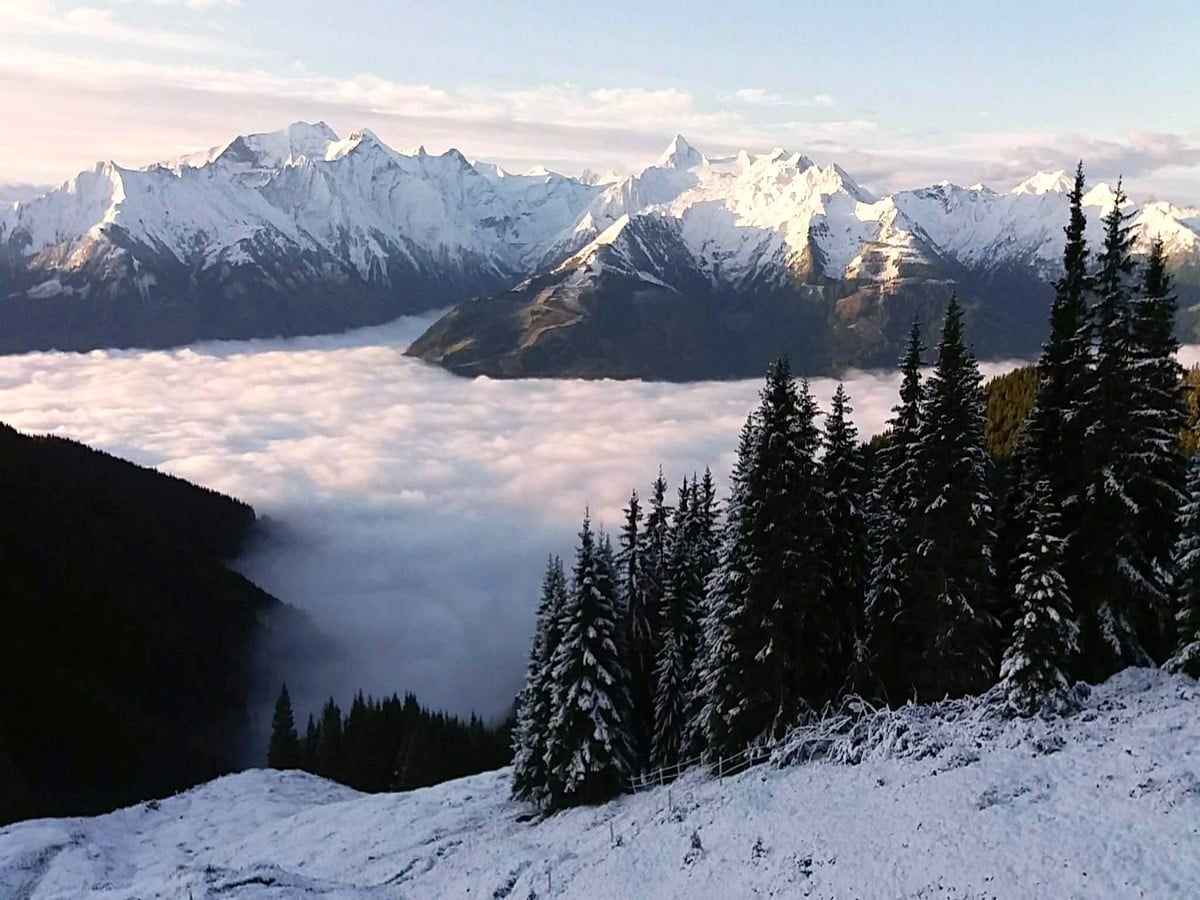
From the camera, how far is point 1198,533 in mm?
29453

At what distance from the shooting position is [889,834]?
22.3 m

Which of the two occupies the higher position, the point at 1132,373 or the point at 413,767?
the point at 1132,373

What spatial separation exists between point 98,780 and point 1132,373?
12053 cm

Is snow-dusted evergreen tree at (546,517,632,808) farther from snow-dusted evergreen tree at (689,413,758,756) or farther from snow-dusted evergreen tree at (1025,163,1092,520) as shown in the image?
snow-dusted evergreen tree at (1025,163,1092,520)

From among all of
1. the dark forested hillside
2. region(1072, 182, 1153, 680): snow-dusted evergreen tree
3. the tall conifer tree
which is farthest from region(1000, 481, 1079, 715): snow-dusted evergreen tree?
the dark forested hillside

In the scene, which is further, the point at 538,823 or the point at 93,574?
the point at 93,574

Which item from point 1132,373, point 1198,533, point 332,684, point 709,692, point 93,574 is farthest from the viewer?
point 332,684

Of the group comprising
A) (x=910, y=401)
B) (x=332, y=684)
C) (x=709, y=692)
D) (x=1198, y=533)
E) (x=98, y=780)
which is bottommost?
(x=332, y=684)

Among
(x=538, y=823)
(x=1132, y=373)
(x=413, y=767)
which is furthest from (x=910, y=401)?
(x=413, y=767)

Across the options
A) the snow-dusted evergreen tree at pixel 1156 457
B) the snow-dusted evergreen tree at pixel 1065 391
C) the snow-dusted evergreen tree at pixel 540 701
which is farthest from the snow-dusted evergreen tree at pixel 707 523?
the snow-dusted evergreen tree at pixel 1156 457

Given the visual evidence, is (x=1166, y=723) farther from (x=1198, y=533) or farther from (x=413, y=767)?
(x=413, y=767)

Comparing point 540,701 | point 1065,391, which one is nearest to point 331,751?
point 540,701

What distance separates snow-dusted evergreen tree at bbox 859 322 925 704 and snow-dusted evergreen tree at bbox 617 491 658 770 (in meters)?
15.8

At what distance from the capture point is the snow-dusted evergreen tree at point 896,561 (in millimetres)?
35969
